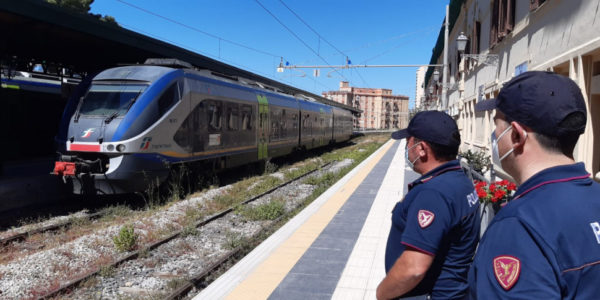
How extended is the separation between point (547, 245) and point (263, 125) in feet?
48.3

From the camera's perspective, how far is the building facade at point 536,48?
232 inches

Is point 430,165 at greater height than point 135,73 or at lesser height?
lesser

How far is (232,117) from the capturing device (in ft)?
42.4

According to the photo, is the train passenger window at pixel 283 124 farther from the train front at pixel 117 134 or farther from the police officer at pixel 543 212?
the police officer at pixel 543 212

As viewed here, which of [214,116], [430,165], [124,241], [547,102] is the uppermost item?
[214,116]

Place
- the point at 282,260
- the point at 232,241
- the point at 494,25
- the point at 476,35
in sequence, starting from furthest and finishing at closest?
the point at 476,35 < the point at 494,25 < the point at 232,241 < the point at 282,260

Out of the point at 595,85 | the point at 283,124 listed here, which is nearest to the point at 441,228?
the point at 595,85

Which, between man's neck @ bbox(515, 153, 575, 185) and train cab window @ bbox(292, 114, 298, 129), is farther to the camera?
train cab window @ bbox(292, 114, 298, 129)

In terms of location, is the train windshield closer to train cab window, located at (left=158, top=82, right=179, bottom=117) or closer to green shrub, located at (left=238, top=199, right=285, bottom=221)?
train cab window, located at (left=158, top=82, right=179, bottom=117)

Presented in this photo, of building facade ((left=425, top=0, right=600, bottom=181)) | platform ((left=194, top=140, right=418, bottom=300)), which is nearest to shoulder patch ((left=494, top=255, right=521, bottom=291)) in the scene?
platform ((left=194, top=140, right=418, bottom=300))

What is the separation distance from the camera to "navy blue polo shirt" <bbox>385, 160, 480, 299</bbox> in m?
2.03

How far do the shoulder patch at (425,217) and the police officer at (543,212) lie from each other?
54cm

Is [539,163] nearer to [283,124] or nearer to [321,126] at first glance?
[283,124]

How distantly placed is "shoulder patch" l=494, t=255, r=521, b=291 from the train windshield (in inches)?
348
